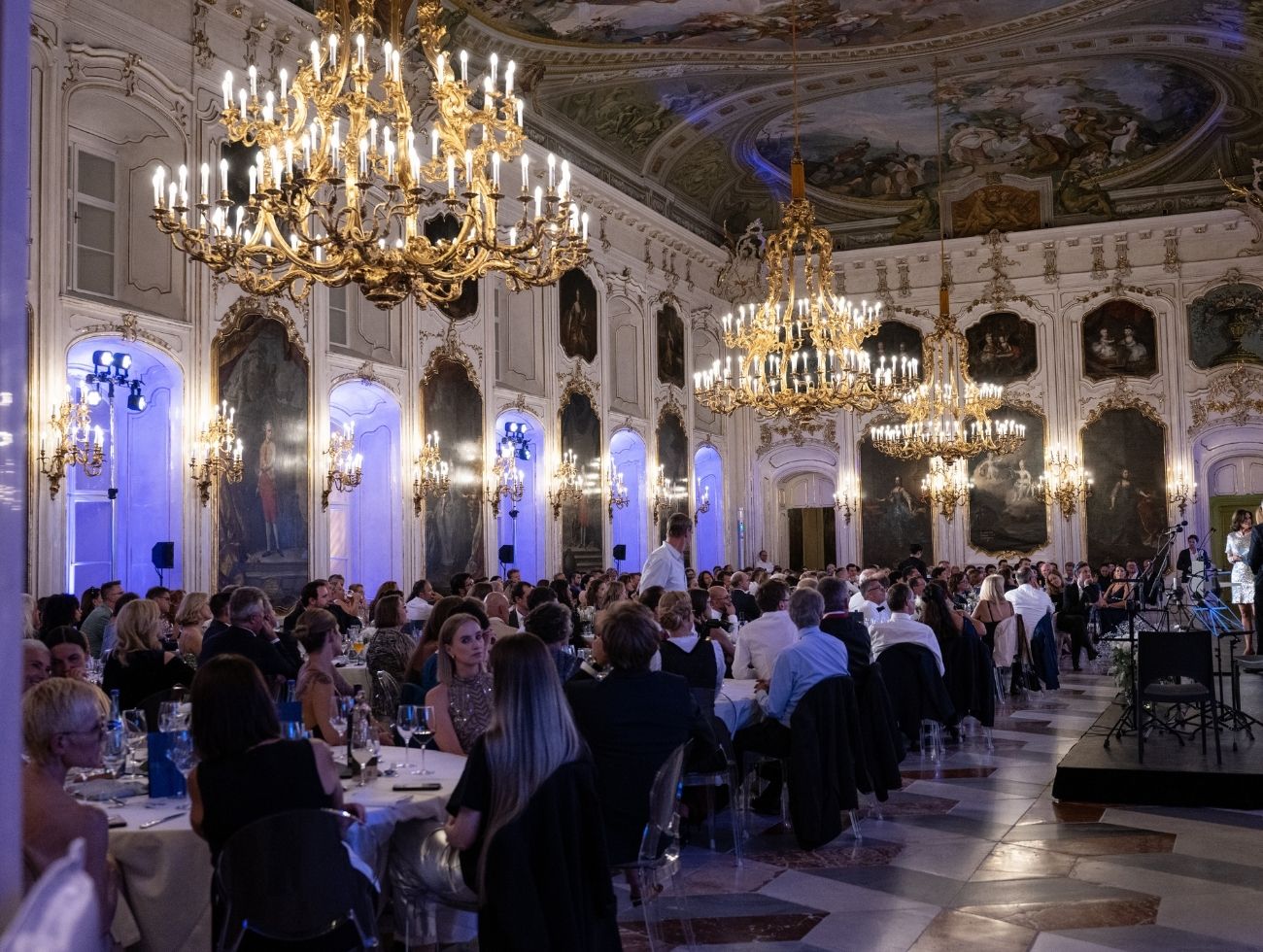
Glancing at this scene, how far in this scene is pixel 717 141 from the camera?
71.9ft

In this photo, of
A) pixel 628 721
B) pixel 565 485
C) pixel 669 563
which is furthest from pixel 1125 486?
pixel 628 721

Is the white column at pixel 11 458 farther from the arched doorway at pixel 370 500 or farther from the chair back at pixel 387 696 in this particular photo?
the arched doorway at pixel 370 500

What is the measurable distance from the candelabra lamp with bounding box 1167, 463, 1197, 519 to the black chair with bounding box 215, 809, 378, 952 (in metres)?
21.8

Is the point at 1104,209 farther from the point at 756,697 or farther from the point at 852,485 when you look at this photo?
→ the point at 756,697

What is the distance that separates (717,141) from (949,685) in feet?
47.9

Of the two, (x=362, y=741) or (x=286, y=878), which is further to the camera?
(x=362, y=741)

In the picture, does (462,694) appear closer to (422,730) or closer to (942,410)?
(422,730)

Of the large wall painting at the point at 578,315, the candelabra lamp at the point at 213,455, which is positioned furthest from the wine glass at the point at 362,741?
the large wall painting at the point at 578,315

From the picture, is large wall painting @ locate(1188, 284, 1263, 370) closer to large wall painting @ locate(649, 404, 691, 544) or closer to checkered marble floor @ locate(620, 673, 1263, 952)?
large wall painting @ locate(649, 404, 691, 544)

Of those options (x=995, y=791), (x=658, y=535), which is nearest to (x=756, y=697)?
(x=995, y=791)

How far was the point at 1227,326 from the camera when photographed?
72.7 ft

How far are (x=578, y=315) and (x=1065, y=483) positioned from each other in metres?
10.1

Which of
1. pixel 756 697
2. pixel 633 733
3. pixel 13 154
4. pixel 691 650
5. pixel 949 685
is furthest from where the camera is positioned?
pixel 949 685

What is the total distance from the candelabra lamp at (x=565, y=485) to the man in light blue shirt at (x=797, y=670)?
37.6 feet
